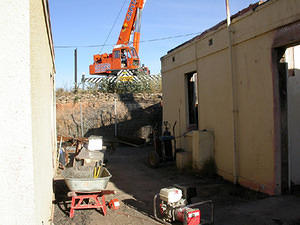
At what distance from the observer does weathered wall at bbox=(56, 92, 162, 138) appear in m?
18.0

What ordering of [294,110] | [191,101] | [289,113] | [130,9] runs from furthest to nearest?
[130,9]
[191,101]
[294,110]
[289,113]

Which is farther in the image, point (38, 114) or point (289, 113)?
point (289, 113)

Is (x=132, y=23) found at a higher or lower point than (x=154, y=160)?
higher

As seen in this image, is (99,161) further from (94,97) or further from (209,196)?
(94,97)

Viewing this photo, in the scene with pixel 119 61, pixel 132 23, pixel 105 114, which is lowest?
pixel 105 114

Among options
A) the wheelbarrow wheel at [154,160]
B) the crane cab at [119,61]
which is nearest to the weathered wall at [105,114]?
the crane cab at [119,61]

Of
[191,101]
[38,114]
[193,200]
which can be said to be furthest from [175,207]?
[191,101]

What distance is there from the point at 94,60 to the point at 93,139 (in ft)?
55.0

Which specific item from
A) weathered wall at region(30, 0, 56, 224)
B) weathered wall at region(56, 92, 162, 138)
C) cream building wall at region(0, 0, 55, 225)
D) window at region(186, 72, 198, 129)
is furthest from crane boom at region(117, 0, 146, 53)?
cream building wall at region(0, 0, 55, 225)

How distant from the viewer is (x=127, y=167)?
1116cm

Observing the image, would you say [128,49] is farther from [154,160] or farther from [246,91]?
[246,91]

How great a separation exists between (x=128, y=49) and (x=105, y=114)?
7.04 meters

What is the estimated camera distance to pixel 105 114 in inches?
727

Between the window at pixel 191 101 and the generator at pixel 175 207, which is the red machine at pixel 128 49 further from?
the generator at pixel 175 207
